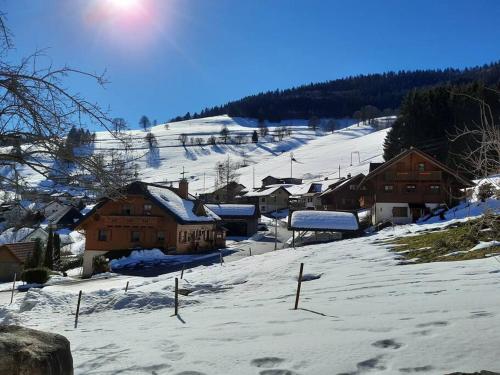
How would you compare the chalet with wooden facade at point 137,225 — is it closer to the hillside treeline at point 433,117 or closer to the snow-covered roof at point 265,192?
the hillside treeline at point 433,117

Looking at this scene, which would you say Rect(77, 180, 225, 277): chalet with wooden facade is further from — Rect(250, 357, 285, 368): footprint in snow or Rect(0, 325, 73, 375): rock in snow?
Rect(0, 325, 73, 375): rock in snow

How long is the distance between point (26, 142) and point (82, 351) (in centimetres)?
493

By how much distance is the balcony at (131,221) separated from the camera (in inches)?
1773

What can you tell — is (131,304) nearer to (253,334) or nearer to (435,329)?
(253,334)

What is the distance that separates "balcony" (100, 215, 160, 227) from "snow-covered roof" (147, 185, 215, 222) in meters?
1.72

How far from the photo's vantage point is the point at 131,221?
45.1 metres

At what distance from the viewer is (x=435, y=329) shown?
7.38 metres

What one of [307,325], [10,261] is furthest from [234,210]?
[307,325]

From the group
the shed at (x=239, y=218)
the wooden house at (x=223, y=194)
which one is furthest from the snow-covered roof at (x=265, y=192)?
the shed at (x=239, y=218)

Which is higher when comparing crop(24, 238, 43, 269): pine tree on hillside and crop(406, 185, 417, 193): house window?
crop(406, 185, 417, 193): house window

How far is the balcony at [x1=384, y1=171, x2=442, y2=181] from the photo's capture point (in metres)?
50.4

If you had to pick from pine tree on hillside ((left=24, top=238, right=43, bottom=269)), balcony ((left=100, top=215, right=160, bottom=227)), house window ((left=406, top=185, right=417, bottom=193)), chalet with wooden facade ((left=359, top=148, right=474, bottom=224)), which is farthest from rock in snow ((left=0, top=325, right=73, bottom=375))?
house window ((left=406, top=185, right=417, bottom=193))

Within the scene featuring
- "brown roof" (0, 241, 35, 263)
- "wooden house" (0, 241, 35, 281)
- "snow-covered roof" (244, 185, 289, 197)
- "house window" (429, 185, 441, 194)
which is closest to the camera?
"brown roof" (0, 241, 35, 263)

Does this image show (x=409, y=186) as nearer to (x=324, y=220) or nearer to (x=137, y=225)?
(x=324, y=220)
